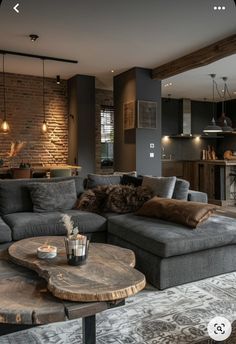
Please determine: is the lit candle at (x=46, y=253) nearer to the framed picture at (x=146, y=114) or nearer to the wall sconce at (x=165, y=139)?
the framed picture at (x=146, y=114)

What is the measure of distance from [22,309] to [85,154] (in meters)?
6.18

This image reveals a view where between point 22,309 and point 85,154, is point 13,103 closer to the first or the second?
point 85,154

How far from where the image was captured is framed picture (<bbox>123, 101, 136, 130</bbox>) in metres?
6.82

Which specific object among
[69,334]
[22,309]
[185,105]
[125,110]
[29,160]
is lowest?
[69,334]

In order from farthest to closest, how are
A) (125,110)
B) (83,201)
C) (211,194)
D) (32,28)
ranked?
(211,194) < (125,110) < (32,28) < (83,201)

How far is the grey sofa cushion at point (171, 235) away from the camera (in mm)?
2830

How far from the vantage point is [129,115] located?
276 inches

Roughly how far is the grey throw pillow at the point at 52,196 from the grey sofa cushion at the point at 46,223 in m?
0.19

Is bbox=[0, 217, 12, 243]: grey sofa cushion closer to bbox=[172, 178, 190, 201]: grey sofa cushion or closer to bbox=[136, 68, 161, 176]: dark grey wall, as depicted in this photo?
bbox=[172, 178, 190, 201]: grey sofa cushion

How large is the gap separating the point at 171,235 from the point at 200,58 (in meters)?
3.81

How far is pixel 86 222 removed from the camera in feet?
11.8

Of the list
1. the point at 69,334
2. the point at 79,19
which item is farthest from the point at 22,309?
the point at 79,19

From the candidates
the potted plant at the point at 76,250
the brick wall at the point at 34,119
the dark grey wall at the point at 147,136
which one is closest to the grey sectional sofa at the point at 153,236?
the potted plant at the point at 76,250

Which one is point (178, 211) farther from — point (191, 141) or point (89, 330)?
point (191, 141)
